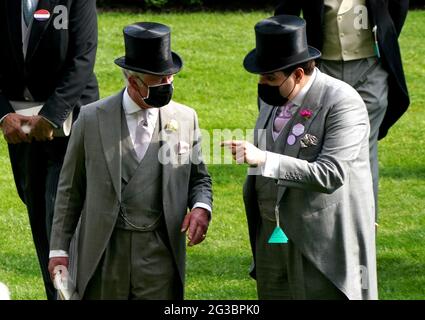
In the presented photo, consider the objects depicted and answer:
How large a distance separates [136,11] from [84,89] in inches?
397

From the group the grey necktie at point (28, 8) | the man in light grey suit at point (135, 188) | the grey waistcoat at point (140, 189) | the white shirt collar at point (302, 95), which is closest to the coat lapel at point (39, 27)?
the grey necktie at point (28, 8)

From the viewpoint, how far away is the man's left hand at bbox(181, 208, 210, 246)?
7797 mm

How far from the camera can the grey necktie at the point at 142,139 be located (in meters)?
7.89

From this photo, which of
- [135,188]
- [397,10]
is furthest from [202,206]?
[397,10]

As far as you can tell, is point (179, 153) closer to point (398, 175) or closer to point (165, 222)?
point (165, 222)

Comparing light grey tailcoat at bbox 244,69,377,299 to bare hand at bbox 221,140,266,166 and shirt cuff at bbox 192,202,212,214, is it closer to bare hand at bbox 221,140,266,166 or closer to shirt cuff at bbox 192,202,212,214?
bare hand at bbox 221,140,266,166

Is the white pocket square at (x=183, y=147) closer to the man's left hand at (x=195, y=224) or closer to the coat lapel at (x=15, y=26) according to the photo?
the man's left hand at (x=195, y=224)

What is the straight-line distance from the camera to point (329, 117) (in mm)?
7719

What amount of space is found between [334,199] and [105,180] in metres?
1.20

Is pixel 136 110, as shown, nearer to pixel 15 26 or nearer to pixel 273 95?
pixel 273 95

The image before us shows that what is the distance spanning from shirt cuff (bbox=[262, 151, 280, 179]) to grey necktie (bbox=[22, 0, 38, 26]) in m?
2.40

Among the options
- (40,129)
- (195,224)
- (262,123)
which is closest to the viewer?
(195,224)

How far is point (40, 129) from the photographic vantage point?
918cm

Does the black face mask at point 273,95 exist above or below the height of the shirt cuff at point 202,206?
above
